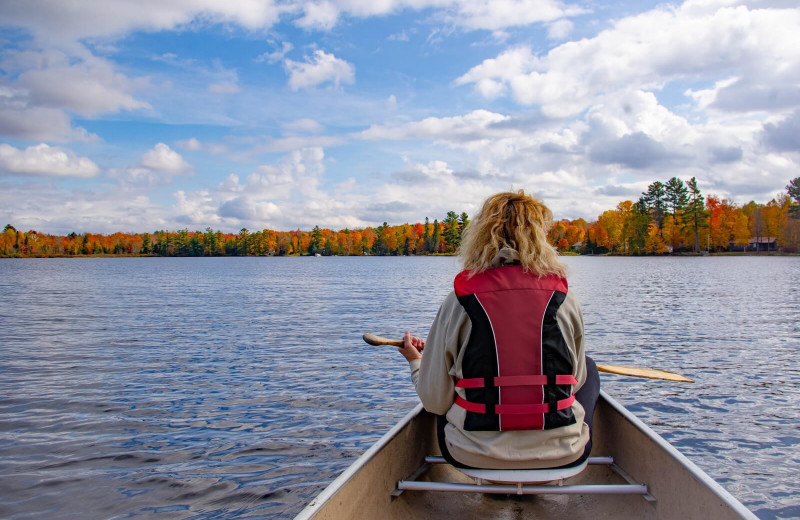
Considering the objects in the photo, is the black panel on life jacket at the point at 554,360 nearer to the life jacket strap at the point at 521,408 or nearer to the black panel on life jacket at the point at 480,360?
the life jacket strap at the point at 521,408

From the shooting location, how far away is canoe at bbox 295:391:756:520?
3.61 m

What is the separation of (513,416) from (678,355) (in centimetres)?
1271

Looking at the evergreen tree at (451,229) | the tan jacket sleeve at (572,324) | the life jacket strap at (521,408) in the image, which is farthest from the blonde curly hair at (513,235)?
the evergreen tree at (451,229)

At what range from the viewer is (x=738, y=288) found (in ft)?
120

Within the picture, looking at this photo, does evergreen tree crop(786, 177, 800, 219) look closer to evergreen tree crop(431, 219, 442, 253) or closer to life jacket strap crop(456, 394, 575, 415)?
evergreen tree crop(431, 219, 442, 253)

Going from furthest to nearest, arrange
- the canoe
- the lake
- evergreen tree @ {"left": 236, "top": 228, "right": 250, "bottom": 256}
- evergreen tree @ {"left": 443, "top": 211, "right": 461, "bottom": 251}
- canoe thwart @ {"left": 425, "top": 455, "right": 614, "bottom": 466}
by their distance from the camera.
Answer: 1. evergreen tree @ {"left": 236, "top": 228, "right": 250, "bottom": 256}
2. evergreen tree @ {"left": 443, "top": 211, "right": 461, "bottom": 251}
3. the lake
4. canoe thwart @ {"left": 425, "top": 455, "right": 614, "bottom": 466}
5. the canoe

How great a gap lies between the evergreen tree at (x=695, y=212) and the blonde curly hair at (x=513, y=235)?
397ft

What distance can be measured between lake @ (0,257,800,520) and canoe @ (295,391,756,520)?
153cm

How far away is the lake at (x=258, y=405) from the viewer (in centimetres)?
657

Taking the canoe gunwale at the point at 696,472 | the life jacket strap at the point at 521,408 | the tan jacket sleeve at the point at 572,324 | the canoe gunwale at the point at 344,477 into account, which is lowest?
the canoe gunwale at the point at 344,477

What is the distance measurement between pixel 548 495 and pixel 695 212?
12120 cm

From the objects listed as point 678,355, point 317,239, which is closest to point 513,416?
point 678,355

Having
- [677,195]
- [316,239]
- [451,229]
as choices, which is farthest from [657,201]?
[316,239]

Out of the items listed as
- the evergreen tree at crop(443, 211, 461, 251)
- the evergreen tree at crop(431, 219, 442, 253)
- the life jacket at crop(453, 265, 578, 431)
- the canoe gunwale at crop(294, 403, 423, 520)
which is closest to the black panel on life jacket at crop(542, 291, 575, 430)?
the life jacket at crop(453, 265, 578, 431)
